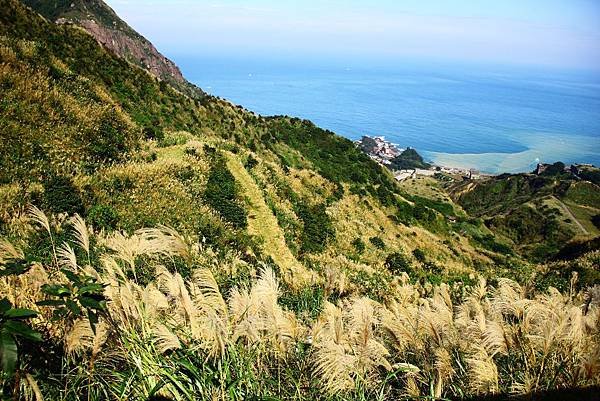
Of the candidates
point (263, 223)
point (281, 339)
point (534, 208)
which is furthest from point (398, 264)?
point (534, 208)

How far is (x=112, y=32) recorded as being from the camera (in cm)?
11831

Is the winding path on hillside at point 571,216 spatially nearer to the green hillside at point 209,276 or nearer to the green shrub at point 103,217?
the green hillside at point 209,276

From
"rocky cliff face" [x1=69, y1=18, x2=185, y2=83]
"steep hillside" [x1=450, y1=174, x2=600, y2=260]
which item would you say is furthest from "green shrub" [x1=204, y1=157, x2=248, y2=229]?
"rocky cliff face" [x1=69, y1=18, x2=185, y2=83]

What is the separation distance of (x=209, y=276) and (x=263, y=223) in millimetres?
16697

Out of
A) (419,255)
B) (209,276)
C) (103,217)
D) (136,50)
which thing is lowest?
(419,255)

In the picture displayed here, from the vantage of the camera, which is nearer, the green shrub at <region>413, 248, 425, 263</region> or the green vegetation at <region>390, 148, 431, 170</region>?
the green shrub at <region>413, 248, 425, 263</region>

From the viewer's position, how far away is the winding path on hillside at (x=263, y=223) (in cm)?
1933

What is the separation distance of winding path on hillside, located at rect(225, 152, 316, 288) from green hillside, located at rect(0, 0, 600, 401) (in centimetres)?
16

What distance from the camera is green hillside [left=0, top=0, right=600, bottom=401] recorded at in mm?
3662

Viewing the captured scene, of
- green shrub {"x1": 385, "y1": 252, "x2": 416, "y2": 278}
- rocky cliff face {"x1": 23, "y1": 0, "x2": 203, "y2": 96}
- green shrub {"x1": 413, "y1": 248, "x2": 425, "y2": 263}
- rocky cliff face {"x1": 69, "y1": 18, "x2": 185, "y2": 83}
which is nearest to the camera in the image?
green shrub {"x1": 385, "y1": 252, "x2": 416, "y2": 278}

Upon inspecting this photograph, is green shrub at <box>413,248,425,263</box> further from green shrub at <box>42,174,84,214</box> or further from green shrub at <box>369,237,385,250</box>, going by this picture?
green shrub at <box>42,174,84,214</box>

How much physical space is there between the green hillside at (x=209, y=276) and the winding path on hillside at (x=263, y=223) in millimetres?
158

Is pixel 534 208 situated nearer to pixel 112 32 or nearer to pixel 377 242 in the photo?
pixel 377 242

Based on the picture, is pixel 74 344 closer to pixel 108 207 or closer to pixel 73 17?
pixel 108 207
